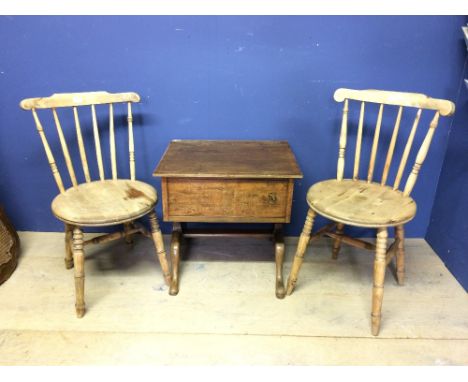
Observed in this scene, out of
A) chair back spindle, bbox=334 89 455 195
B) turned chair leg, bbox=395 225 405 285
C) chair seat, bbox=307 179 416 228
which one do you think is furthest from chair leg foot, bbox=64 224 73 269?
turned chair leg, bbox=395 225 405 285

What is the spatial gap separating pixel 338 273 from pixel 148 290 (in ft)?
3.20

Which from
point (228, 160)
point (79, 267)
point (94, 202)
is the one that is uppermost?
point (228, 160)

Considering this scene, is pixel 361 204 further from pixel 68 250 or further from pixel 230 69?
pixel 68 250

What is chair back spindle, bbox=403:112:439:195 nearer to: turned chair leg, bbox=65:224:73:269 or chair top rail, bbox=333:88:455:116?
chair top rail, bbox=333:88:455:116

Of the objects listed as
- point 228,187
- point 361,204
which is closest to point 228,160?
point 228,187

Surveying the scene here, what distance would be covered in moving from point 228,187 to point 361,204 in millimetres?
567

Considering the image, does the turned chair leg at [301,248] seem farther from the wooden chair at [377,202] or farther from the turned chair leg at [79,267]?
the turned chair leg at [79,267]

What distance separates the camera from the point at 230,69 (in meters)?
1.83

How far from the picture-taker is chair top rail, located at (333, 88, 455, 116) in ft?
4.67

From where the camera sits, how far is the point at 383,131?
193cm

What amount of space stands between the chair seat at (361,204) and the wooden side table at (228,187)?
6.2 inches

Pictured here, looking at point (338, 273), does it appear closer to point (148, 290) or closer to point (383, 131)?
point (383, 131)

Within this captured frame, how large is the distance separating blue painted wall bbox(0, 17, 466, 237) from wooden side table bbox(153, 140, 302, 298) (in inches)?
12.4
